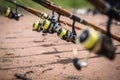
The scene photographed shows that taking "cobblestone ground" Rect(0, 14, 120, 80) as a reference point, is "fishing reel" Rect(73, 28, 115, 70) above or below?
above

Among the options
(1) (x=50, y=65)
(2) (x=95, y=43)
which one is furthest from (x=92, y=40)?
(1) (x=50, y=65)

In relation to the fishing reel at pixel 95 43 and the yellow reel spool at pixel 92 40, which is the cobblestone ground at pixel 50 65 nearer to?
the fishing reel at pixel 95 43

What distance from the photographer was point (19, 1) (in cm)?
828

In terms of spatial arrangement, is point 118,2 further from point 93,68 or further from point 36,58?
point 36,58

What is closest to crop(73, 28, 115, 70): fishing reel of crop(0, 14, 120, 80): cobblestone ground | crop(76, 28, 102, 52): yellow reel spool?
crop(76, 28, 102, 52): yellow reel spool

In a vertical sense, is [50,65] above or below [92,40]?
below

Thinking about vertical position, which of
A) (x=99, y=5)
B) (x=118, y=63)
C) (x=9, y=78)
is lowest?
(x=9, y=78)

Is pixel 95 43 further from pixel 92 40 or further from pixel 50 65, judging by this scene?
pixel 50 65

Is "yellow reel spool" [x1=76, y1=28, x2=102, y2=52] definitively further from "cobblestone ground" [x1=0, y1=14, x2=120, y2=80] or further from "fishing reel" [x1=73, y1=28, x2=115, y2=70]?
"cobblestone ground" [x1=0, y1=14, x2=120, y2=80]

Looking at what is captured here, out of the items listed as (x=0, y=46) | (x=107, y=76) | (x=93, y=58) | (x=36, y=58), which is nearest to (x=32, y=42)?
(x=0, y=46)

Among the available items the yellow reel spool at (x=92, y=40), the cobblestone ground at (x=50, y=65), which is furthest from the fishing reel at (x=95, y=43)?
the cobblestone ground at (x=50, y=65)

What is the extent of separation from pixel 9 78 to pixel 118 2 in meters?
4.37

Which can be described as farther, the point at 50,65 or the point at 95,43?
the point at 50,65

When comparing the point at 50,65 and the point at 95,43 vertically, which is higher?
the point at 95,43
